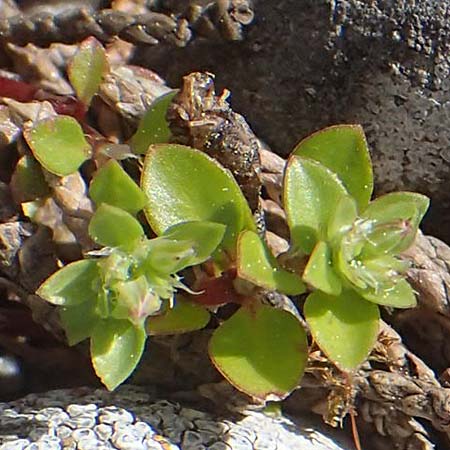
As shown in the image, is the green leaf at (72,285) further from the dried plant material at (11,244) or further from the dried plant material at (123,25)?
the dried plant material at (123,25)

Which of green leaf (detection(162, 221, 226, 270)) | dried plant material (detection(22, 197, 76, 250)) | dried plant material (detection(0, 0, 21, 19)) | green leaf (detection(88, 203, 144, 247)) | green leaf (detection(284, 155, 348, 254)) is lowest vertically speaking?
dried plant material (detection(22, 197, 76, 250))

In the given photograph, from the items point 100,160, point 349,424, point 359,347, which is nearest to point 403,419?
point 349,424

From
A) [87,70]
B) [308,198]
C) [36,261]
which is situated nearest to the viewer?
[308,198]

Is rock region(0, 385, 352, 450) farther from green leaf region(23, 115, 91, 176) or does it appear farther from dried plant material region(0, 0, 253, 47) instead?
dried plant material region(0, 0, 253, 47)

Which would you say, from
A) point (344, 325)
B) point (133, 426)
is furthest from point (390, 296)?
point (133, 426)

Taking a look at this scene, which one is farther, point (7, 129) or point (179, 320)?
point (7, 129)

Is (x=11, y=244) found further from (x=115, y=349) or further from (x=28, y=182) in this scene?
(x=115, y=349)

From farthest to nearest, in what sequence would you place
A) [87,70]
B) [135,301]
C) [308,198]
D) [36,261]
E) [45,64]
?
[45,64] → [87,70] → [36,261] → [308,198] → [135,301]

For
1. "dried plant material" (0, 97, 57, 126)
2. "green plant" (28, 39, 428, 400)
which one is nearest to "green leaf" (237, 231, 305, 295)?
"green plant" (28, 39, 428, 400)
